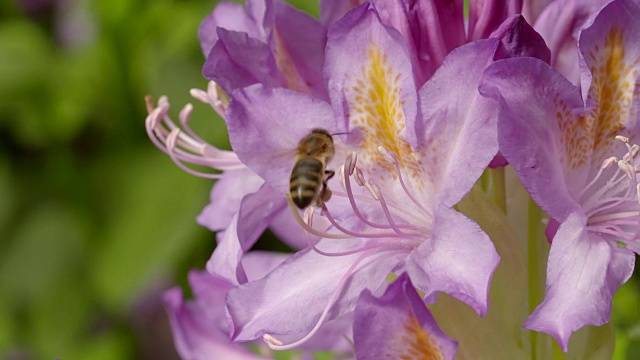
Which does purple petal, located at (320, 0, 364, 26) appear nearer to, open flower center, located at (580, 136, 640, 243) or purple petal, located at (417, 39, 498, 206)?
purple petal, located at (417, 39, 498, 206)

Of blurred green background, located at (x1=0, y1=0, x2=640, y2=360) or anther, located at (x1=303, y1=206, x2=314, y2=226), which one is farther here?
blurred green background, located at (x1=0, y1=0, x2=640, y2=360)

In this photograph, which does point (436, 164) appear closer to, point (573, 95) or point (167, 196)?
point (573, 95)

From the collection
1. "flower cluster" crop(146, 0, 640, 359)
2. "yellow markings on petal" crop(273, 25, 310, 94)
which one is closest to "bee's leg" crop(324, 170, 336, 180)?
"flower cluster" crop(146, 0, 640, 359)

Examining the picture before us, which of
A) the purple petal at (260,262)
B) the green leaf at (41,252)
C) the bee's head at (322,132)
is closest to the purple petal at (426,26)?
the bee's head at (322,132)

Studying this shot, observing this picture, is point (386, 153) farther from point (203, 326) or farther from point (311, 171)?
point (203, 326)

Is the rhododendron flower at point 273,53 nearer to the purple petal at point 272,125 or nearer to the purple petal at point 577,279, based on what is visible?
the purple petal at point 272,125

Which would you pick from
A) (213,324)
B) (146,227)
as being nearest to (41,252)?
(146,227)

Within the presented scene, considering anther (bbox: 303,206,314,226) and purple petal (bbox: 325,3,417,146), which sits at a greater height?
purple petal (bbox: 325,3,417,146)
